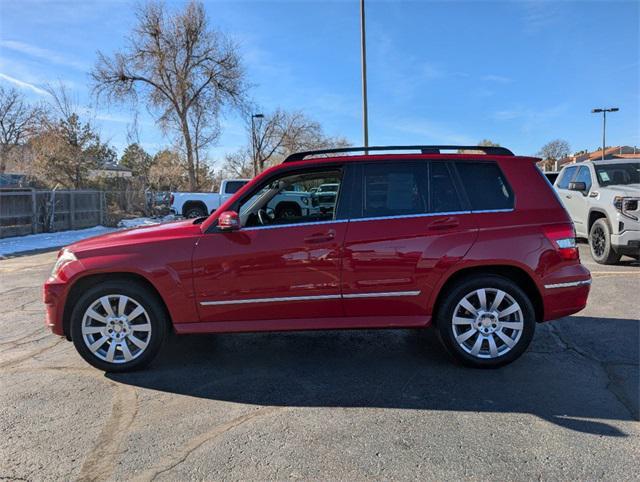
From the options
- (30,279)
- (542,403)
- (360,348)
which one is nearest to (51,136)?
(30,279)

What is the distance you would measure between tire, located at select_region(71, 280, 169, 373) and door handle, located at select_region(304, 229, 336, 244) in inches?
54.7

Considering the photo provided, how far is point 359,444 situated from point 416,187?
85.6 inches

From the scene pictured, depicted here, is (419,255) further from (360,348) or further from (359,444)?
(359,444)

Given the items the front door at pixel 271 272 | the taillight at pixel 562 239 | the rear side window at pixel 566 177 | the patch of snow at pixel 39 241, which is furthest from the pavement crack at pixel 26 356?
the rear side window at pixel 566 177

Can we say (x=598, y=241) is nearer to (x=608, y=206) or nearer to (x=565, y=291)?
(x=608, y=206)

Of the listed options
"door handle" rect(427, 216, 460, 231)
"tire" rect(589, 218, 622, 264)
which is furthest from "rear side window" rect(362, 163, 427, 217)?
"tire" rect(589, 218, 622, 264)

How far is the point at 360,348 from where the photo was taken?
4.57m

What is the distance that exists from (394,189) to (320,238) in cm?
80

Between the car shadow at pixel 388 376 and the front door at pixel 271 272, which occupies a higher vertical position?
the front door at pixel 271 272

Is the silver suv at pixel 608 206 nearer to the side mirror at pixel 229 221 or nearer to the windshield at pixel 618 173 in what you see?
the windshield at pixel 618 173

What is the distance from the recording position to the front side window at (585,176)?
9305 mm

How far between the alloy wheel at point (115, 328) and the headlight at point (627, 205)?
7806 millimetres

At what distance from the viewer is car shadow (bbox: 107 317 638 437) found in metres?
3.38

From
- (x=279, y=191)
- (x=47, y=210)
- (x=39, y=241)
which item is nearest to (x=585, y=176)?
(x=279, y=191)
